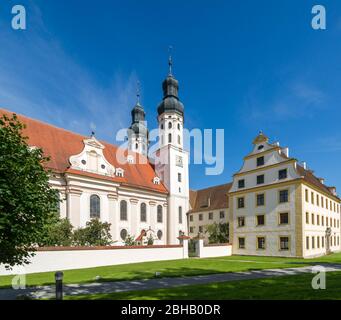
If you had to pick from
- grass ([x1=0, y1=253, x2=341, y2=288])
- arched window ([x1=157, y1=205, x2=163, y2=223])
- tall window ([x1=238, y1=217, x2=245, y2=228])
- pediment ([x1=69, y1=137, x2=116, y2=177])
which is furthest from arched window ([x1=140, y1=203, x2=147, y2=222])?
grass ([x1=0, y1=253, x2=341, y2=288])

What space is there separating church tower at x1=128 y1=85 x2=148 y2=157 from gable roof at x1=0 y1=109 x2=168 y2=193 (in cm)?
1832

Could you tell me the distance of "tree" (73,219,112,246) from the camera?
2502 centimetres

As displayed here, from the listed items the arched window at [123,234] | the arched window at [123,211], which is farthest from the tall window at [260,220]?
the arched window at [123,211]

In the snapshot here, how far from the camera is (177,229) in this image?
43.7 metres

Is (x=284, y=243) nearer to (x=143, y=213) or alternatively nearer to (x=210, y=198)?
(x=143, y=213)

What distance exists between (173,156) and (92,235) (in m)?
23.2

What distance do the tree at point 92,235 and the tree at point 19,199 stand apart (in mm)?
16753

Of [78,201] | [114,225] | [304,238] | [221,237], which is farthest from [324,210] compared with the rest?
[78,201]

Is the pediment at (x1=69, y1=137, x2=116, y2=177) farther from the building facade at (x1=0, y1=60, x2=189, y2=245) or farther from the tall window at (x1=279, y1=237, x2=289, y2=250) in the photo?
the tall window at (x1=279, y1=237, x2=289, y2=250)

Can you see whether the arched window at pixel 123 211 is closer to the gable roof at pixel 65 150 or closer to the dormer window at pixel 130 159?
the gable roof at pixel 65 150

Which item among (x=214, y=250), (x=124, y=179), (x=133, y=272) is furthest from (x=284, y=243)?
(x=124, y=179)

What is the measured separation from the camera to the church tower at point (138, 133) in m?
62.6

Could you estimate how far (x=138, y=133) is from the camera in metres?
62.6
